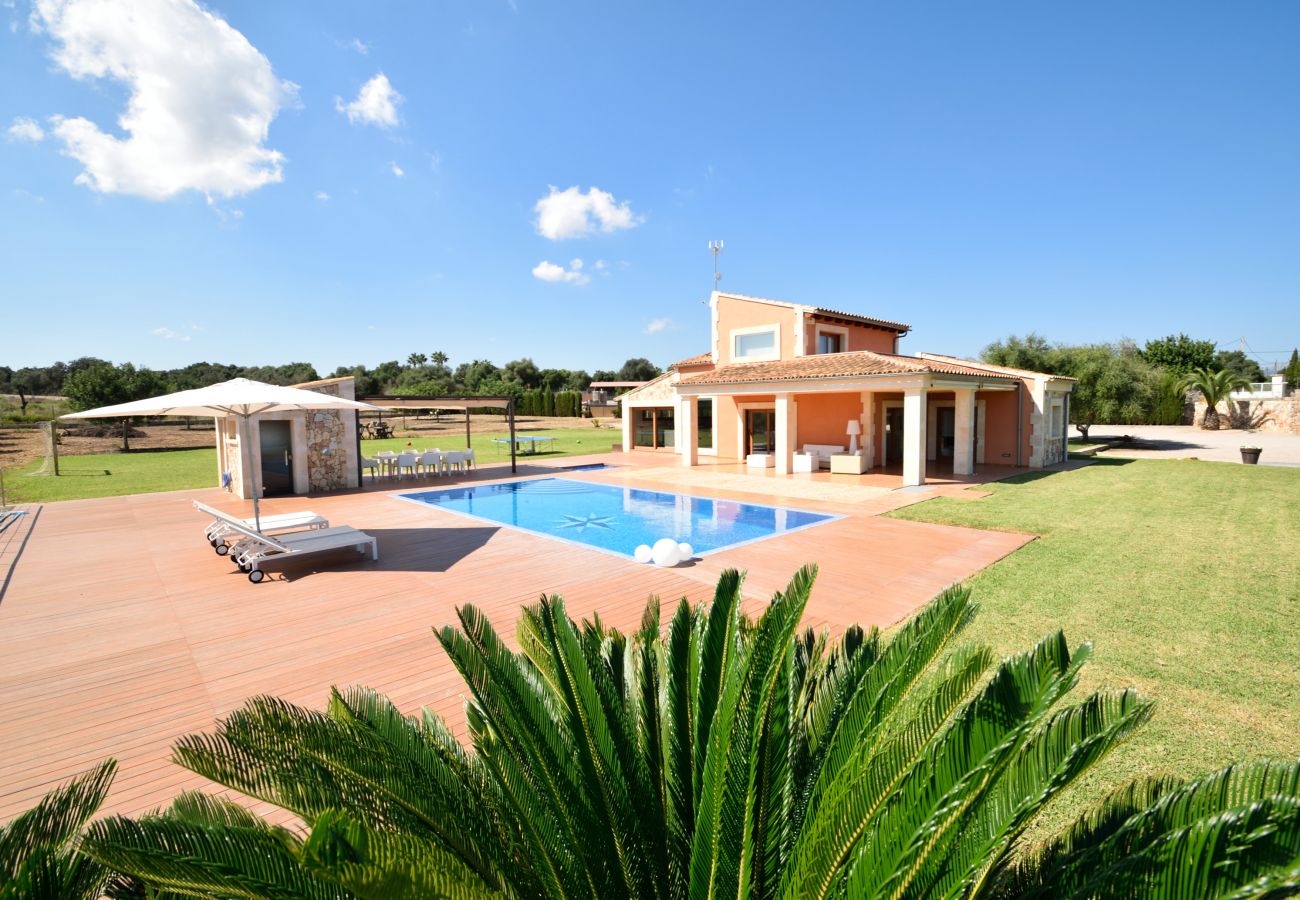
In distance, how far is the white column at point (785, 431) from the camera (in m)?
22.7

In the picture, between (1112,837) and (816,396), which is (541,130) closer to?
(816,396)

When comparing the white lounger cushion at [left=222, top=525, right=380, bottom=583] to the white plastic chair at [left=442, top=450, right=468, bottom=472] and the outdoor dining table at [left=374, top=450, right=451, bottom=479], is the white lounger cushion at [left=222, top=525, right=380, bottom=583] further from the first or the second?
the white plastic chair at [left=442, top=450, right=468, bottom=472]

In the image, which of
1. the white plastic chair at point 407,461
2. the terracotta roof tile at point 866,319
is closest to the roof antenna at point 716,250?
the terracotta roof tile at point 866,319

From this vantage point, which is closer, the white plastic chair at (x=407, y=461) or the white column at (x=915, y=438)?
the white column at (x=915, y=438)

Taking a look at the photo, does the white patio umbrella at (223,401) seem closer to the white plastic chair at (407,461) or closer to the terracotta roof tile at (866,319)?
the white plastic chair at (407,461)

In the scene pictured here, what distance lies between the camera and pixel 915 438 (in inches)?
764

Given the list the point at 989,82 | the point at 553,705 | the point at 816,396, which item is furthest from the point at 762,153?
the point at 553,705

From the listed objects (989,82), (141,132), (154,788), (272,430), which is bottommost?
(154,788)

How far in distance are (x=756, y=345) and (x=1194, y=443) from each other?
28.0 m

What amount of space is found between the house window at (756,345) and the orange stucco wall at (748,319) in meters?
0.39

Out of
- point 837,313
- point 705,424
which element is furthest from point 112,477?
point 837,313

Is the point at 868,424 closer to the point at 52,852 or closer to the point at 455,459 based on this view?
the point at 455,459

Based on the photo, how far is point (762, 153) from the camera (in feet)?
87.2

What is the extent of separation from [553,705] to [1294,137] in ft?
136
